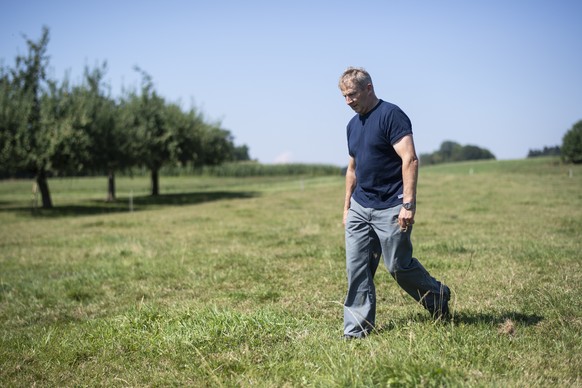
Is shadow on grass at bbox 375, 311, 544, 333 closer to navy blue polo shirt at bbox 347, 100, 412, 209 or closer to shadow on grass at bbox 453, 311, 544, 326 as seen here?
shadow on grass at bbox 453, 311, 544, 326

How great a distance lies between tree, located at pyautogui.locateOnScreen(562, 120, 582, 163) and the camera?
82.8 m

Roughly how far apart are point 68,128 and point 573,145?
3284 inches

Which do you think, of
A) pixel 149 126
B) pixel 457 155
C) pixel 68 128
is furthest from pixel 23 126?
pixel 457 155

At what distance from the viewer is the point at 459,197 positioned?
24.1 metres

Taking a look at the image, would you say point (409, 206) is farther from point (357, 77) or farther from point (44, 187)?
point (44, 187)

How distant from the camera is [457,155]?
140 m

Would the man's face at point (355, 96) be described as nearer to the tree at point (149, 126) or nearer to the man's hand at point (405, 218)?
the man's hand at point (405, 218)

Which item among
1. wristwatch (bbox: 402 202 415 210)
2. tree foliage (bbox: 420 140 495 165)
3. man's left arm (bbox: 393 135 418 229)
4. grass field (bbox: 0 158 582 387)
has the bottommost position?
grass field (bbox: 0 158 582 387)

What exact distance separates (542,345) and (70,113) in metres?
28.9

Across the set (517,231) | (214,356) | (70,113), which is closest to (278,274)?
(214,356)

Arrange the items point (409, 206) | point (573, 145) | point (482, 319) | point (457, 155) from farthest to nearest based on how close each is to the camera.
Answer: point (457, 155)
point (573, 145)
point (482, 319)
point (409, 206)

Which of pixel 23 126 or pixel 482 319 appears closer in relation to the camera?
pixel 482 319

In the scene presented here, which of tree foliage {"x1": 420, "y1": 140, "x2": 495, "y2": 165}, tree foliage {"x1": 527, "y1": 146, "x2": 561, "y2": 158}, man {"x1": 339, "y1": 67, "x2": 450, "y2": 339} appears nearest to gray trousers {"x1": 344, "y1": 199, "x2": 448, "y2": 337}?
man {"x1": 339, "y1": 67, "x2": 450, "y2": 339}

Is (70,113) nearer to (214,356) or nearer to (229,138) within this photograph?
(229,138)
